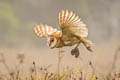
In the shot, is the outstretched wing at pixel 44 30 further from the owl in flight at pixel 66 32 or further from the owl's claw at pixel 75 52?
the owl's claw at pixel 75 52

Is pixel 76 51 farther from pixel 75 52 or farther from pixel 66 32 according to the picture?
pixel 66 32

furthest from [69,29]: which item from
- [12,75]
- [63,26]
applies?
[12,75]

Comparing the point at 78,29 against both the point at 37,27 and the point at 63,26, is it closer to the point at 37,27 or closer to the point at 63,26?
the point at 63,26

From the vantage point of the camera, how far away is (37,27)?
1.27m

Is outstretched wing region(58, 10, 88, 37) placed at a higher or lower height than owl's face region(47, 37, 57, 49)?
higher

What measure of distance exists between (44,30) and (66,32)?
0.11 m

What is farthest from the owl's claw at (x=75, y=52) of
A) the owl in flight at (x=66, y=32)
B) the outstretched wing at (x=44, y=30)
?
the outstretched wing at (x=44, y=30)

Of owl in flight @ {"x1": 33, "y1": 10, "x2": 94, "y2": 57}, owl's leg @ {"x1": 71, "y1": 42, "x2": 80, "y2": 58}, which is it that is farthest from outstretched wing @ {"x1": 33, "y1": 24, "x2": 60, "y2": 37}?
owl's leg @ {"x1": 71, "y1": 42, "x2": 80, "y2": 58}

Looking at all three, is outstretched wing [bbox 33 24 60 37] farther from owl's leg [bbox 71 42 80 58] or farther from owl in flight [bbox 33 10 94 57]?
owl's leg [bbox 71 42 80 58]

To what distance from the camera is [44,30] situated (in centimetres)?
127

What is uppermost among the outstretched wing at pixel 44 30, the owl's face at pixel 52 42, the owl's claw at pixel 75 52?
the outstretched wing at pixel 44 30

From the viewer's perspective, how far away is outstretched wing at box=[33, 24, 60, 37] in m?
1.25

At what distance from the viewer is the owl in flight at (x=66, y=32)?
1.19 m

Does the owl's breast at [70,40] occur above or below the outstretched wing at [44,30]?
below
